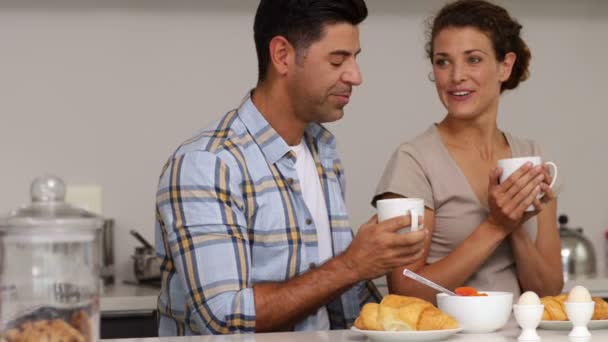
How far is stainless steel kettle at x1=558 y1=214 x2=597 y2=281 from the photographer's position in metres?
2.89

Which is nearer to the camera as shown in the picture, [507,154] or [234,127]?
[234,127]

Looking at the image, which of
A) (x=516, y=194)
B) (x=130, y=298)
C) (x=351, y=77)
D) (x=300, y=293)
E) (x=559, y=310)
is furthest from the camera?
(x=130, y=298)

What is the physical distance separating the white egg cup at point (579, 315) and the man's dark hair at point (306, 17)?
77cm

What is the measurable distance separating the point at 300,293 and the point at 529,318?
436mm

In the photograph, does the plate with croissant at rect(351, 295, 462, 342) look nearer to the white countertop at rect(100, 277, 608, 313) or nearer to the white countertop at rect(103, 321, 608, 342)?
the white countertop at rect(103, 321, 608, 342)

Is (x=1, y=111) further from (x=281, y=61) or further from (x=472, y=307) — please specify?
(x=472, y=307)

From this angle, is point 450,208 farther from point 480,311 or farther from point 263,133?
point 480,311

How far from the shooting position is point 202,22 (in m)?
3.02

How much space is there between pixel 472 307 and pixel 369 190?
1.70m

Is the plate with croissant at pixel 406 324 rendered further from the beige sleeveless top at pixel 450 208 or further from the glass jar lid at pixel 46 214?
the beige sleeveless top at pixel 450 208

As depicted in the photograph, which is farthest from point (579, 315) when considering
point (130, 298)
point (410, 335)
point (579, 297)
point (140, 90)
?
point (140, 90)

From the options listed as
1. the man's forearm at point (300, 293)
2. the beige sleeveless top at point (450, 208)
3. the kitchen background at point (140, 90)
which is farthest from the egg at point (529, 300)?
the kitchen background at point (140, 90)

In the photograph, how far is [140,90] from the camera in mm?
2977

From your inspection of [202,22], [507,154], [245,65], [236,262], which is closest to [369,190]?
[245,65]
